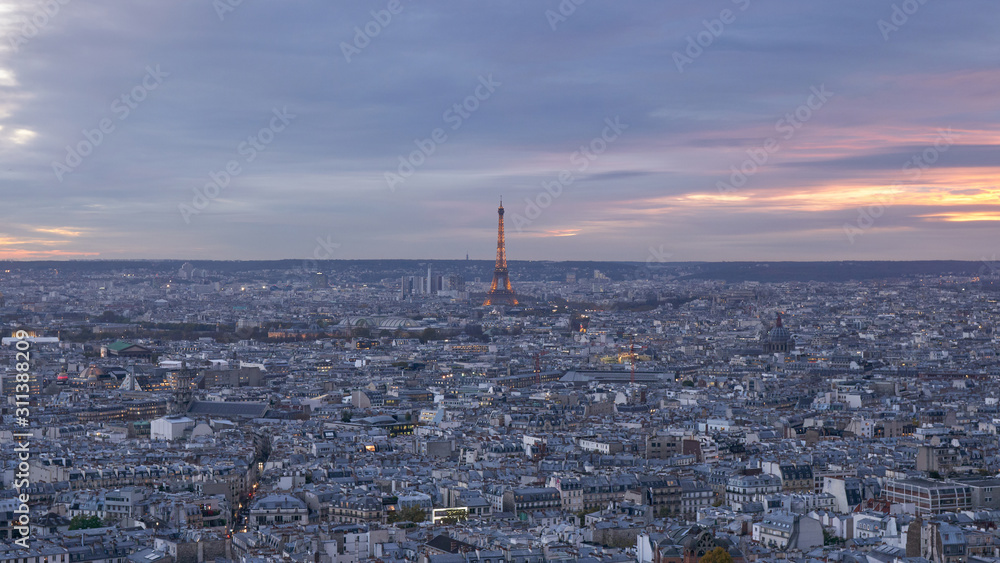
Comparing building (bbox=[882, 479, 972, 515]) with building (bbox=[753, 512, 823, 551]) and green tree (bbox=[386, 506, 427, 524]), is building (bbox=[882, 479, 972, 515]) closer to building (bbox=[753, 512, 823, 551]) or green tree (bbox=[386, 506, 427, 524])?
building (bbox=[753, 512, 823, 551])

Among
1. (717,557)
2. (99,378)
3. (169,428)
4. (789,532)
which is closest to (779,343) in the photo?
(99,378)

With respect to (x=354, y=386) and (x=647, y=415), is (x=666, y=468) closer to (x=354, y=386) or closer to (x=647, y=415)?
(x=647, y=415)

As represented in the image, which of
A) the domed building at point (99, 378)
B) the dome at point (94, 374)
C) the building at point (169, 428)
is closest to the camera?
the building at point (169, 428)

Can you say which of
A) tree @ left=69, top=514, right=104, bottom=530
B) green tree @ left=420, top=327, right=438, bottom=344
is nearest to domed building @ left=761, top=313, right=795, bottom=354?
green tree @ left=420, top=327, right=438, bottom=344

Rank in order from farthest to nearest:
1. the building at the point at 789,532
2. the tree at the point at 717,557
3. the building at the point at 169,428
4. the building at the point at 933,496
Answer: the building at the point at 169,428
the building at the point at 933,496
the building at the point at 789,532
the tree at the point at 717,557

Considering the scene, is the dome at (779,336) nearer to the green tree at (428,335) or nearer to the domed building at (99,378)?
the green tree at (428,335)

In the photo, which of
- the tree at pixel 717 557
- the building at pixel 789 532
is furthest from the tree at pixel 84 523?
the building at pixel 789 532
